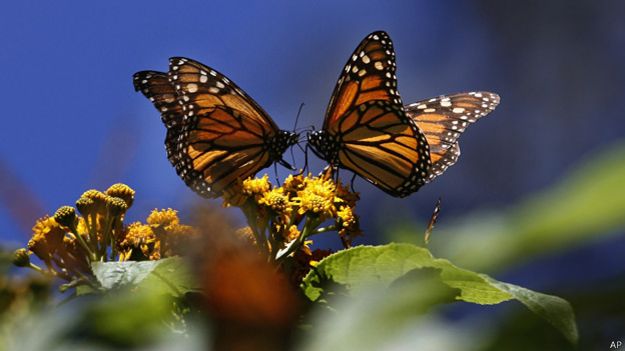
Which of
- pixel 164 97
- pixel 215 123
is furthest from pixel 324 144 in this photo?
pixel 164 97

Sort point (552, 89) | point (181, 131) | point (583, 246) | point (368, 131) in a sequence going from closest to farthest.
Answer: point (583, 246), point (181, 131), point (368, 131), point (552, 89)

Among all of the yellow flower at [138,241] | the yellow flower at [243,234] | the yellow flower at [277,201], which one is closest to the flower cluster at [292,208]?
the yellow flower at [277,201]

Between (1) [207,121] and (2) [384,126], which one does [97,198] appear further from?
(2) [384,126]

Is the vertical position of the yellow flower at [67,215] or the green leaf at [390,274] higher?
the yellow flower at [67,215]

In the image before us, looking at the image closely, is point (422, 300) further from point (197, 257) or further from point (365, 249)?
point (365, 249)

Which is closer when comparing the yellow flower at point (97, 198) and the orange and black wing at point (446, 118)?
the yellow flower at point (97, 198)

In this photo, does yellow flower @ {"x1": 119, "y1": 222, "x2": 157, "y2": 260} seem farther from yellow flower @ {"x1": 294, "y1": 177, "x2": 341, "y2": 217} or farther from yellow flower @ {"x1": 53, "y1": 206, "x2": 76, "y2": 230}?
yellow flower @ {"x1": 294, "y1": 177, "x2": 341, "y2": 217}

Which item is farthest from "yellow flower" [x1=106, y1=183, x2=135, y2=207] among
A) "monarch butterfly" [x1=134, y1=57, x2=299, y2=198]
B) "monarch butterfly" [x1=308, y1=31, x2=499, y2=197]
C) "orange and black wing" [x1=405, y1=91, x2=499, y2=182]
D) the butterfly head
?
"orange and black wing" [x1=405, y1=91, x2=499, y2=182]

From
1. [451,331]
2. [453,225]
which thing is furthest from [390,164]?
[451,331]

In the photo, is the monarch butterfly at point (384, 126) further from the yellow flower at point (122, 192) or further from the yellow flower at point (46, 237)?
the yellow flower at point (46, 237)
